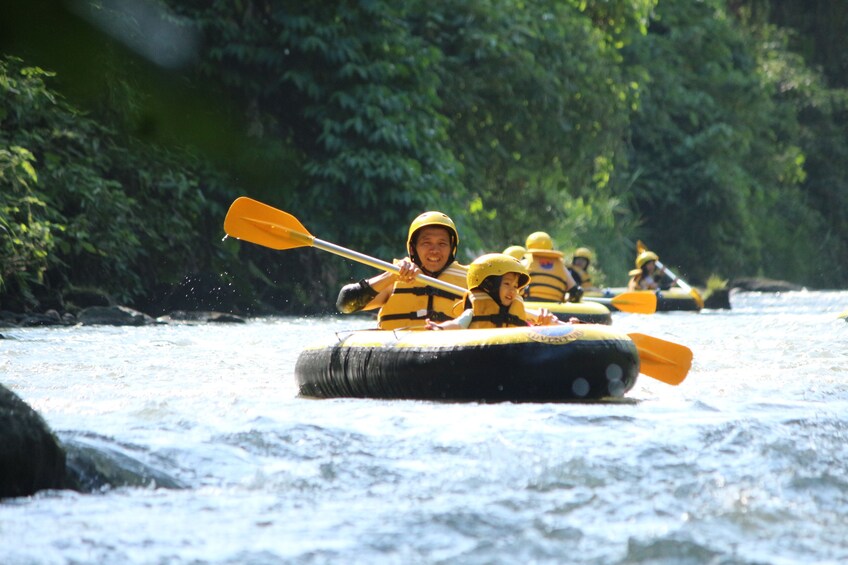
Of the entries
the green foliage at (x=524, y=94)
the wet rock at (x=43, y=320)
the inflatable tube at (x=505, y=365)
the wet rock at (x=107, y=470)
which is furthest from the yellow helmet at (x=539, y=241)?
the wet rock at (x=107, y=470)

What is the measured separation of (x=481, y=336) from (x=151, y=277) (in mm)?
9484

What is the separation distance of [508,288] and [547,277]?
675 centimetres

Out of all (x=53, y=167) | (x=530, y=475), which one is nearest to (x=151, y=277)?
(x=53, y=167)

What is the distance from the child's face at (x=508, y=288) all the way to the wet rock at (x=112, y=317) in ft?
22.2

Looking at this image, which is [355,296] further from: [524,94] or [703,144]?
[703,144]

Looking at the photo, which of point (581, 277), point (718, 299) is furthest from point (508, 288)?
point (718, 299)

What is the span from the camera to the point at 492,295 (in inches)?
305

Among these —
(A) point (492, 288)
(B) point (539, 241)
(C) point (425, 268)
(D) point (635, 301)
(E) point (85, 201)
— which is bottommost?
(D) point (635, 301)

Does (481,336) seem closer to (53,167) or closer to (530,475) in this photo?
(530,475)

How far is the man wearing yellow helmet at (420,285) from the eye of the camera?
8523 mm

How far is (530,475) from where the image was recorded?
5.31m

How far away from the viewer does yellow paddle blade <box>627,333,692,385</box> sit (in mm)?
8148

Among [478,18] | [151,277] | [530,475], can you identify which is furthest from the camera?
[478,18]

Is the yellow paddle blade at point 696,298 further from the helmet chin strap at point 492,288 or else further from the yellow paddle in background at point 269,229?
the helmet chin strap at point 492,288
